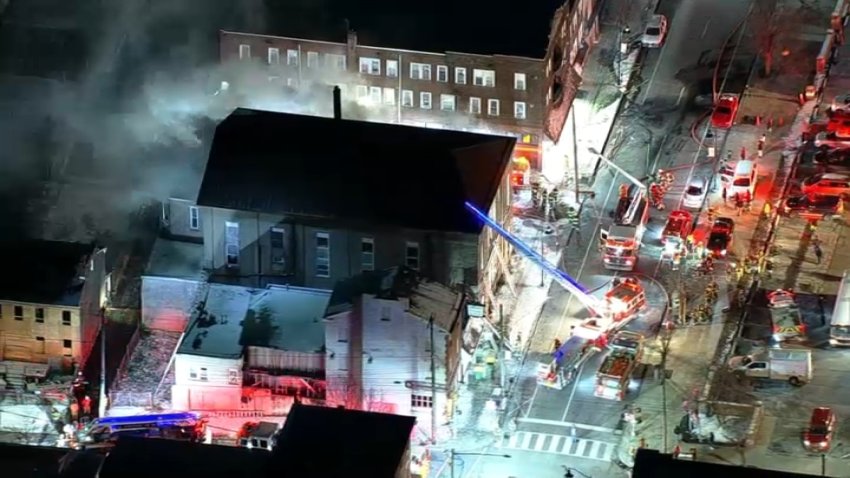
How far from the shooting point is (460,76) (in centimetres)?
11019

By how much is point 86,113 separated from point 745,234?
32415mm

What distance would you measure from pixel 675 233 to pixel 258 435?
79.3 feet

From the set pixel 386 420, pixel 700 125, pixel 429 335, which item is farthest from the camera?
pixel 700 125

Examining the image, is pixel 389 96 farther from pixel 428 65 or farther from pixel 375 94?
pixel 428 65

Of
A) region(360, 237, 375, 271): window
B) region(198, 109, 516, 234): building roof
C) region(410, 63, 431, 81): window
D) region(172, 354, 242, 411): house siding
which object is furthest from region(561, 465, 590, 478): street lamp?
region(410, 63, 431, 81): window

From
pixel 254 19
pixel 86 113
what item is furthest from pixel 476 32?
pixel 86 113

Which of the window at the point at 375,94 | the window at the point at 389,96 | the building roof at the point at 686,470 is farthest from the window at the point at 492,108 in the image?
the building roof at the point at 686,470

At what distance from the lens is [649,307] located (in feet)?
→ 333

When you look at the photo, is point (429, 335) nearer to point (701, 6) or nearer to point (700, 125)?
point (700, 125)

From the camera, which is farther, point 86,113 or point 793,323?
point 86,113

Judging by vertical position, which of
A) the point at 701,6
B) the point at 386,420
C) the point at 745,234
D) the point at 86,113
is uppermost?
the point at 701,6

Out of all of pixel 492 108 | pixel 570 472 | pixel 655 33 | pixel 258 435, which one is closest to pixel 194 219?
pixel 258 435

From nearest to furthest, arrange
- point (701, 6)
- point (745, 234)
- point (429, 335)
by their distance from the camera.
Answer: point (429, 335) < point (745, 234) < point (701, 6)

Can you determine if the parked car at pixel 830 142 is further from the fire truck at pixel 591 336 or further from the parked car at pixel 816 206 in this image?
the fire truck at pixel 591 336
